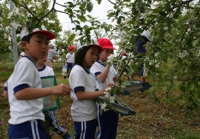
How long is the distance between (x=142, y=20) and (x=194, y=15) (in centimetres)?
32

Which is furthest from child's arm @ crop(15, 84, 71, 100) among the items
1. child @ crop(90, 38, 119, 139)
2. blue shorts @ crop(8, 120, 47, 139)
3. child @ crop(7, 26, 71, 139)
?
child @ crop(90, 38, 119, 139)

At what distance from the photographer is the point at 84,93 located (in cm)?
225

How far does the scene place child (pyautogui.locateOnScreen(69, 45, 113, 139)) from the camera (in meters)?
2.26

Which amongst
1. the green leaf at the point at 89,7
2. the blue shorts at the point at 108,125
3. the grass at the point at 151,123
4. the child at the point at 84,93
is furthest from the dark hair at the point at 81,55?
the grass at the point at 151,123

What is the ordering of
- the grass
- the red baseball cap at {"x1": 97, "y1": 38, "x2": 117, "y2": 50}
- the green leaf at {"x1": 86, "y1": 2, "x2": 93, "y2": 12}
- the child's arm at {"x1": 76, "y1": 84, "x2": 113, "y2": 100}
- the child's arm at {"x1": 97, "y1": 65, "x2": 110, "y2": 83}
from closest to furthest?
the green leaf at {"x1": 86, "y1": 2, "x2": 93, "y2": 12}
the child's arm at {"x1": 76, "y1": 84, "x2": 113, "y2": 100}
the child's arm at {"x1": 97, "y1": 65, "x2": 110, "y2": 83}
the red baseball cap at {"x1": 97, "y1": 38, "x2": 117, "y2": 50}
the grass

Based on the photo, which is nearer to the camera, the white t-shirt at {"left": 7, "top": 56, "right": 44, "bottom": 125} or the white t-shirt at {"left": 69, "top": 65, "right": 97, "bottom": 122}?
the white t-shirt at {"left": 7, "top": 56, "right": 44, "bottom": 125}

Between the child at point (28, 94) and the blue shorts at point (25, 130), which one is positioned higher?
the child at point (28, 94)

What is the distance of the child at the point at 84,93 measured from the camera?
88.8 inches

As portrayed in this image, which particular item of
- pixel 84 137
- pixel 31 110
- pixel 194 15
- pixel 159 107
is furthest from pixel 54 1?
pixel 159 107

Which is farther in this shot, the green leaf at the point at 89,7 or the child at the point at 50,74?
the child at the point at 50,74

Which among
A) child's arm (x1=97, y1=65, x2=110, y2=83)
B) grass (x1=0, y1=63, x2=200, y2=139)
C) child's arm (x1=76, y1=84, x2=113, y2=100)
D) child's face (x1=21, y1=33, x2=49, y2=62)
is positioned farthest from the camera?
grass (x1=0, y1=63, x2=200, y2=139)

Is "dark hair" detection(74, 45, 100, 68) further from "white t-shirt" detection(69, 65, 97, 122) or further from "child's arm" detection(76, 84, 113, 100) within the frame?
"child's arm" detection(76, 84, 113, 100)

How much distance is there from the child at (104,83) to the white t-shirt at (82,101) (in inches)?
5.7

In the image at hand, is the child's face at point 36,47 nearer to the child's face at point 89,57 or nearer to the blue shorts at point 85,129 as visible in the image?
the child's face at point 89,57
